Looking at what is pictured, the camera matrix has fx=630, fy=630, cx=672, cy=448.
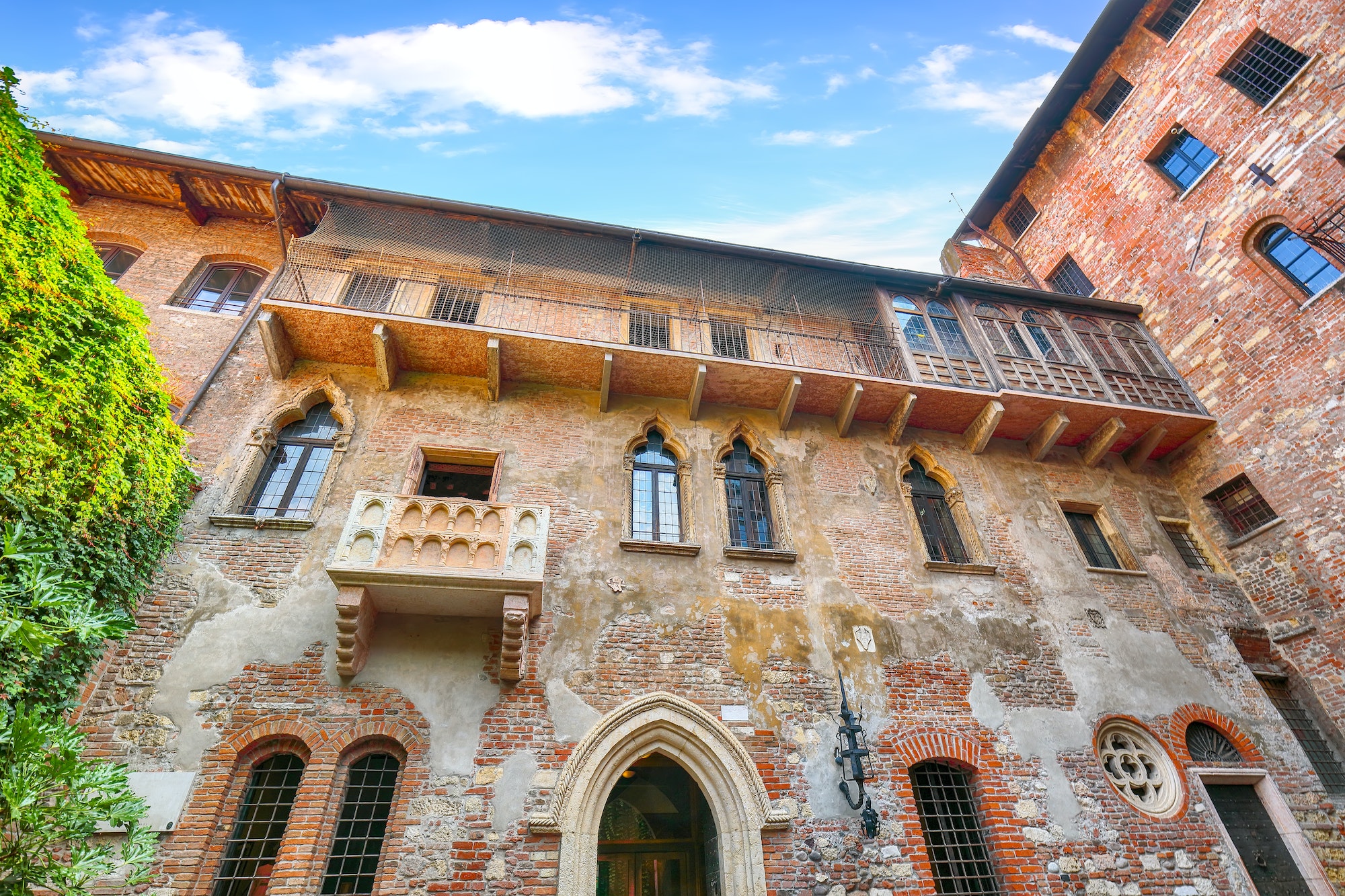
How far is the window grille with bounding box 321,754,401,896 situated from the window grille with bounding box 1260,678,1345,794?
12.5m

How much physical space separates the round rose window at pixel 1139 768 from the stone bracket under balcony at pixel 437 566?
7905 mm

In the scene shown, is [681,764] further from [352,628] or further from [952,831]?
[352,628]

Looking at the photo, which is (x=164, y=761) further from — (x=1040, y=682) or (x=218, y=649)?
(x=1040, y=682)

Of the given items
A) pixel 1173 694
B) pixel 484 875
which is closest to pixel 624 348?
pixel 484 875

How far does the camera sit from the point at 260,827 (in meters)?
6.59

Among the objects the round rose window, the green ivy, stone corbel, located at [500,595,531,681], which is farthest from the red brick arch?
the green ivy

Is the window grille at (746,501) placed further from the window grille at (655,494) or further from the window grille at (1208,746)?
the window grille at (1208,746)

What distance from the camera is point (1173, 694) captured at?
30.3ft

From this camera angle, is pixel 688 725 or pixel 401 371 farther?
pixel 401 371

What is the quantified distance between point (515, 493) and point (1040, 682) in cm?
794

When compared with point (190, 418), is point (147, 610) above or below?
below

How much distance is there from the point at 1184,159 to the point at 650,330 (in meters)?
12.4

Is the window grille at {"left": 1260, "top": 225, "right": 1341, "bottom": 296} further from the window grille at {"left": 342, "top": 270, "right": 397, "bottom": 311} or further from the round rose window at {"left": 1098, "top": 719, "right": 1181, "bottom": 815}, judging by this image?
the window grille at {"left": 342, "top": 270, "right": 397, "bottom": 311}

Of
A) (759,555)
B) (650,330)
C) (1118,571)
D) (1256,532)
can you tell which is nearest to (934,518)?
(1118,571)
